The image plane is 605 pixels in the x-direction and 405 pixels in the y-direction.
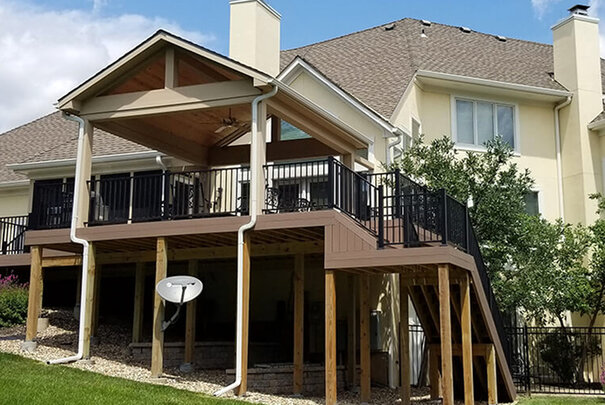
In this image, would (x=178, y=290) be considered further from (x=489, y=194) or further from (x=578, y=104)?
(x=578, y=104)

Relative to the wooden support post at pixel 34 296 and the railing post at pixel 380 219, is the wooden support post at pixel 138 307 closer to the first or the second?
the wooden support post at pixel 34 296

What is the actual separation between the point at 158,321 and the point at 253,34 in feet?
34.5

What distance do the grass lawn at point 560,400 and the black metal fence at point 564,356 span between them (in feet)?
10.2

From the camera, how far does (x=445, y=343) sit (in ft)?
41.0

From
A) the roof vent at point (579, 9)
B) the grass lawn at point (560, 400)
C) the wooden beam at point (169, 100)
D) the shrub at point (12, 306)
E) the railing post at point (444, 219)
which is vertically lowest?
the grass lawn at point (560, 400)

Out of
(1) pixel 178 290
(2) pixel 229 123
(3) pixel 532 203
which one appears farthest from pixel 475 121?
(1) pixel 178 290

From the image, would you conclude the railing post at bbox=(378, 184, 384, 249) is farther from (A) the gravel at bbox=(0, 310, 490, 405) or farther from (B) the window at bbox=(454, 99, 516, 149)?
(B) the window at bbox=(454, 99, 516, 149)

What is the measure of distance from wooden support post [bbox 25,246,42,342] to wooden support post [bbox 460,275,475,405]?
8.37 meters

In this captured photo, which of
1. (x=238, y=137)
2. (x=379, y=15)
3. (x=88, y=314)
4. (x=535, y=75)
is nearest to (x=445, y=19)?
(x=379, y=15)

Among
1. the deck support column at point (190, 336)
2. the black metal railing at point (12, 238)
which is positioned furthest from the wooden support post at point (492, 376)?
the black metal railing at point (12, 238)

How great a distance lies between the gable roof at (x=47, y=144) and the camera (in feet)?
73.5

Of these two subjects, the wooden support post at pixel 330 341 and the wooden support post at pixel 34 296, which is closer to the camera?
the wooden support post at pixel 330 341

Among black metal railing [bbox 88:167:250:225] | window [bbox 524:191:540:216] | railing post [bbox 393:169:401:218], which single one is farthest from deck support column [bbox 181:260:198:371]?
window [bbox 524:191:540:216]

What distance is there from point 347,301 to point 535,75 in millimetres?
10490
